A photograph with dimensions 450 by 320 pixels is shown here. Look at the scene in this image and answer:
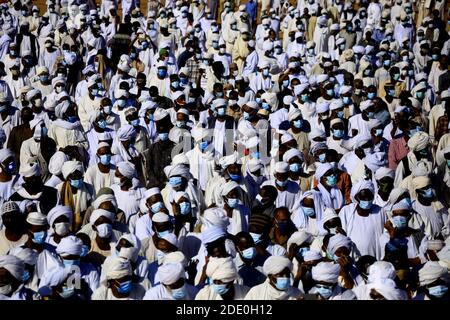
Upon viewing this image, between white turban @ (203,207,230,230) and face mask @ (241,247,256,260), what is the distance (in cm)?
39

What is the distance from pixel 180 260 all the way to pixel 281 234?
1258 mm

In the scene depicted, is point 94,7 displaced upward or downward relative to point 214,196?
upward

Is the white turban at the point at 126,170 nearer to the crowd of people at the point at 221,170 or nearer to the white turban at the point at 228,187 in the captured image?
the crowd of people at the point at 221,170

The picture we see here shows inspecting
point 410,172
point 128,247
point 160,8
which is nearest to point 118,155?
point 128,247

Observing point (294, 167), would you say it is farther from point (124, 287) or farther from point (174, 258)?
point (124, 287)

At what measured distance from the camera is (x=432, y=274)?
5109 mm

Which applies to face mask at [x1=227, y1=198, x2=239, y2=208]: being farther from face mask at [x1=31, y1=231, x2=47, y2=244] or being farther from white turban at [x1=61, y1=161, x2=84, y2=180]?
face mask at [x1=31, y1=231, x2=47, y2=244]

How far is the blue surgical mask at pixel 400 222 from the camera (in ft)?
20.8

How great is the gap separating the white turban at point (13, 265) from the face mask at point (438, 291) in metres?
2.93

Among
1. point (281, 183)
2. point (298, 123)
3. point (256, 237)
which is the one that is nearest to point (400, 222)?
point (256, 237)

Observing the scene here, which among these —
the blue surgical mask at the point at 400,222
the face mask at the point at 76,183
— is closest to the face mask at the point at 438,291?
the blue surgical mask at the point at 400,222

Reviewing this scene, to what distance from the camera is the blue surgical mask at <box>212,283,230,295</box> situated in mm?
5148
